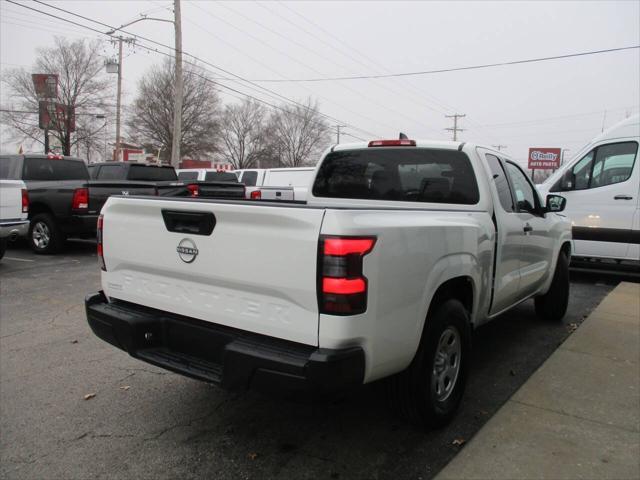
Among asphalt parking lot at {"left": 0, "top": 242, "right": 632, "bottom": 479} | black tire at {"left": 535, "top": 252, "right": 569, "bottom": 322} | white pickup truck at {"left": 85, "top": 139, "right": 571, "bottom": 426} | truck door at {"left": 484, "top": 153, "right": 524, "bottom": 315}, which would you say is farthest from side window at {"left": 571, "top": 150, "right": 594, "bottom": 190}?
white pickup truck at {"left": 85, "top": 139, "right": 571, "bottom": 426}

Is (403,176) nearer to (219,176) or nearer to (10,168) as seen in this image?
(10,168)

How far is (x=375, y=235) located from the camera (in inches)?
92.8

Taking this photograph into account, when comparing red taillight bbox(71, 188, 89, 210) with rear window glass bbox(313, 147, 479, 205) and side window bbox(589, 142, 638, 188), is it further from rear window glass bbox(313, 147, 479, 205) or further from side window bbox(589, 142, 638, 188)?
side window bbox(589, 142, 638, 188)

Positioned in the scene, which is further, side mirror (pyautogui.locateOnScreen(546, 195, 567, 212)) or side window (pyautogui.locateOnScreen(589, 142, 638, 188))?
side window (pyautogui.locateOnScreen(589, 142, 638, 188))

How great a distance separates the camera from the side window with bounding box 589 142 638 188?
8.28 meters

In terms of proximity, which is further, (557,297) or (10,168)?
(10,168)

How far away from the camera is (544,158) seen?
6438cm

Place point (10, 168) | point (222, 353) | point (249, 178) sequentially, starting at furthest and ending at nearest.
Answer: point (249, 178) → point (10, 168) → point (222, 353)

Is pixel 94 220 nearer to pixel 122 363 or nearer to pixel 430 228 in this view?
pixel 122 363

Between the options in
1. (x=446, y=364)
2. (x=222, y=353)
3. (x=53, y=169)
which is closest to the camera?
(x=222, y=353)

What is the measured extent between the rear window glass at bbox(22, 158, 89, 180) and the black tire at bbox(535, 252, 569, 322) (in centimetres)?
967

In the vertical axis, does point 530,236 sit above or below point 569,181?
below

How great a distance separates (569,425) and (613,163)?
6.56 metres

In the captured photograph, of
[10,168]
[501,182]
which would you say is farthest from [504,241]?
[10,168]
